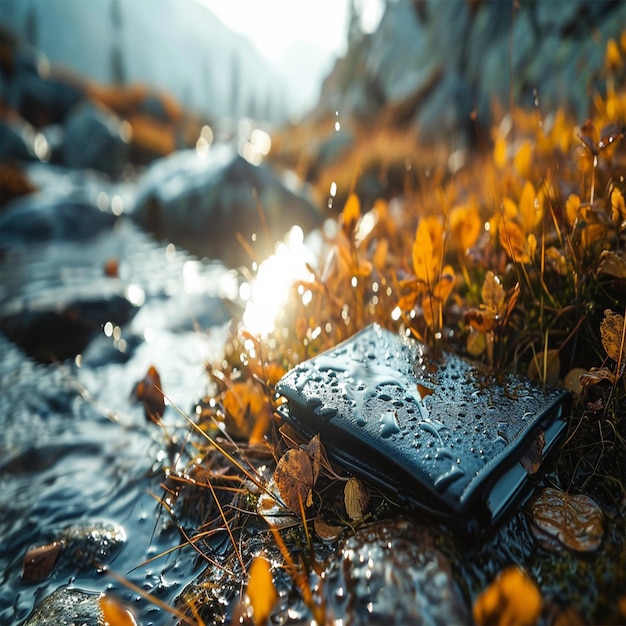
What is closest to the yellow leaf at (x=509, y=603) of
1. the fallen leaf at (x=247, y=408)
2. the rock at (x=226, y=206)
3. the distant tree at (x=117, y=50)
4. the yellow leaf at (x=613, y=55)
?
the fallen leaf at (x=247, y=408)

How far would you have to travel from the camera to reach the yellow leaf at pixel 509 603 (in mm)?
642

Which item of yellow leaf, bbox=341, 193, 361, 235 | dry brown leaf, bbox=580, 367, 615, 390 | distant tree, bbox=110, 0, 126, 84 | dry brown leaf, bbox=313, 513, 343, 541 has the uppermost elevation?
distant tree, bbox=110, 0, 126, 84

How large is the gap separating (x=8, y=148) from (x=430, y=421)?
15.2 m

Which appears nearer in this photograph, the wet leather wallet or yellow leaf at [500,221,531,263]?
the wet leather wallet

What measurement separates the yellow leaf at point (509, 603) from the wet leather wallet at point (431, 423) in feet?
1.00

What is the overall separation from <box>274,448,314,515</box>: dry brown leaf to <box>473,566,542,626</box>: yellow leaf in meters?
0.58

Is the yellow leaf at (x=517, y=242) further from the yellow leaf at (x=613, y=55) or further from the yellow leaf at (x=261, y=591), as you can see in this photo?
the yellow leaf at (x=261, y=591)

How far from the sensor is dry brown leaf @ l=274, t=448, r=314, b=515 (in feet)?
3.92

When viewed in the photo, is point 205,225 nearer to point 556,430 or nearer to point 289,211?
point 289,211

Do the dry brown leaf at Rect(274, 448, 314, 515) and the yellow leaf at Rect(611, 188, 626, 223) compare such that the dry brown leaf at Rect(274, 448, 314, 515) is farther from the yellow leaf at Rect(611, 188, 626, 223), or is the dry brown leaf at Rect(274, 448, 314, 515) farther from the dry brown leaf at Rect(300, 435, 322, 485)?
the yellow leaf at Rect(611, 188, 626, 223)

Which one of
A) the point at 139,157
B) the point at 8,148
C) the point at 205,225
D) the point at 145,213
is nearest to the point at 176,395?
the point at 205,225

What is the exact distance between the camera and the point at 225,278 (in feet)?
16.1

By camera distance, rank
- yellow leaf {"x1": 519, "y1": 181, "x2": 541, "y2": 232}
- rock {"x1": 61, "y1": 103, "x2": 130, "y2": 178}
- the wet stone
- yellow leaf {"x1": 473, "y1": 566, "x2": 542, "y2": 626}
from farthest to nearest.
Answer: rock {"x1": 61, "y1": 103, "x2": 130, "y2": 178}, yellow leaf {"x1": 519, "y1": 181, "x2": 541, "y2": 232}, the wet stone, yellow leaf {"x1": 473, "y1": 566, "x2": 542, "y2": 626}

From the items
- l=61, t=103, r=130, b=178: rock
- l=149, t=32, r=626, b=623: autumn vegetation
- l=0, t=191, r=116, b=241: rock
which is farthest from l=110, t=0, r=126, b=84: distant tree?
l=149, t=32, r=626, b=623: autumn vegetation
